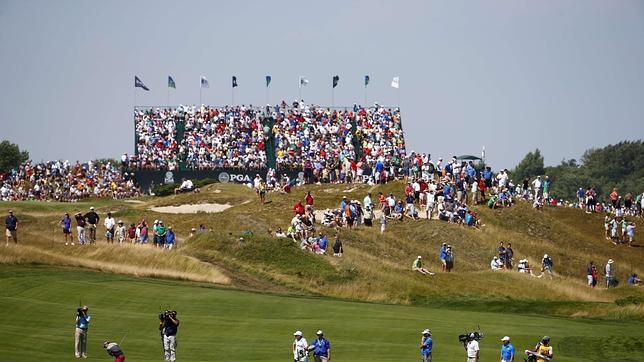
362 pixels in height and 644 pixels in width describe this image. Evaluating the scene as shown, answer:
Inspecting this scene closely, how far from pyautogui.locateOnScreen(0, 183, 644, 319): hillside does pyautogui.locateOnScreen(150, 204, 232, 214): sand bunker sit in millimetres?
860

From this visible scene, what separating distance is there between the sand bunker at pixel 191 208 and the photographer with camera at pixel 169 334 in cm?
4346

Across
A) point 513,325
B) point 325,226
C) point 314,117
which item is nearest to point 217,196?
point 325,226

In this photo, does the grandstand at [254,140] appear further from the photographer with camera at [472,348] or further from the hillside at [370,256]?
the photographer with camera at [472,348]

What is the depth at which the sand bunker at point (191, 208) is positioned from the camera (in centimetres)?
8412

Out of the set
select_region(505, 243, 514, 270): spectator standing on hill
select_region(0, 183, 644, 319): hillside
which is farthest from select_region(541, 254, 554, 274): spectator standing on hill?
select_region(505, 243, 514, 270): spectator standing on hill

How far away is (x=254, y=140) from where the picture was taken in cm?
11019

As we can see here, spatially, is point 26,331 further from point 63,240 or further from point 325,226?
point 325,226

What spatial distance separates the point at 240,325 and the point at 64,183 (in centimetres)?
5624

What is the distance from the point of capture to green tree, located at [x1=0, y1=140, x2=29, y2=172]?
152m

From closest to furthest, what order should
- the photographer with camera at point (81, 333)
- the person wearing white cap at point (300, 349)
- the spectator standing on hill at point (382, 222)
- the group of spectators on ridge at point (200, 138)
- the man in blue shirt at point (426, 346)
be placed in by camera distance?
the person wearing white cap at point (300, 349) < the man in blue shirt at point (426, 346) < the photographer with camera at point (81, 333) < the spectator standing on hill at point (382, 222) < the group of spectators on ridge at point (200, 138)

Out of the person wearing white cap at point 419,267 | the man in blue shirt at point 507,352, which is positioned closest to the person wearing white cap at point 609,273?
the person wearing white cap at point 419,267

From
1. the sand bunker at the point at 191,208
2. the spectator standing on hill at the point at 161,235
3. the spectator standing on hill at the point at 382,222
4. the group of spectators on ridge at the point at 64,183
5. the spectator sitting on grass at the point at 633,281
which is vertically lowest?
the spectator sitting on grass at the point at 633,281

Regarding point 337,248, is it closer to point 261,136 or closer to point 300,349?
point 300,349

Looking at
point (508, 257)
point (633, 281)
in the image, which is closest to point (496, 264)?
point (508, 257)
